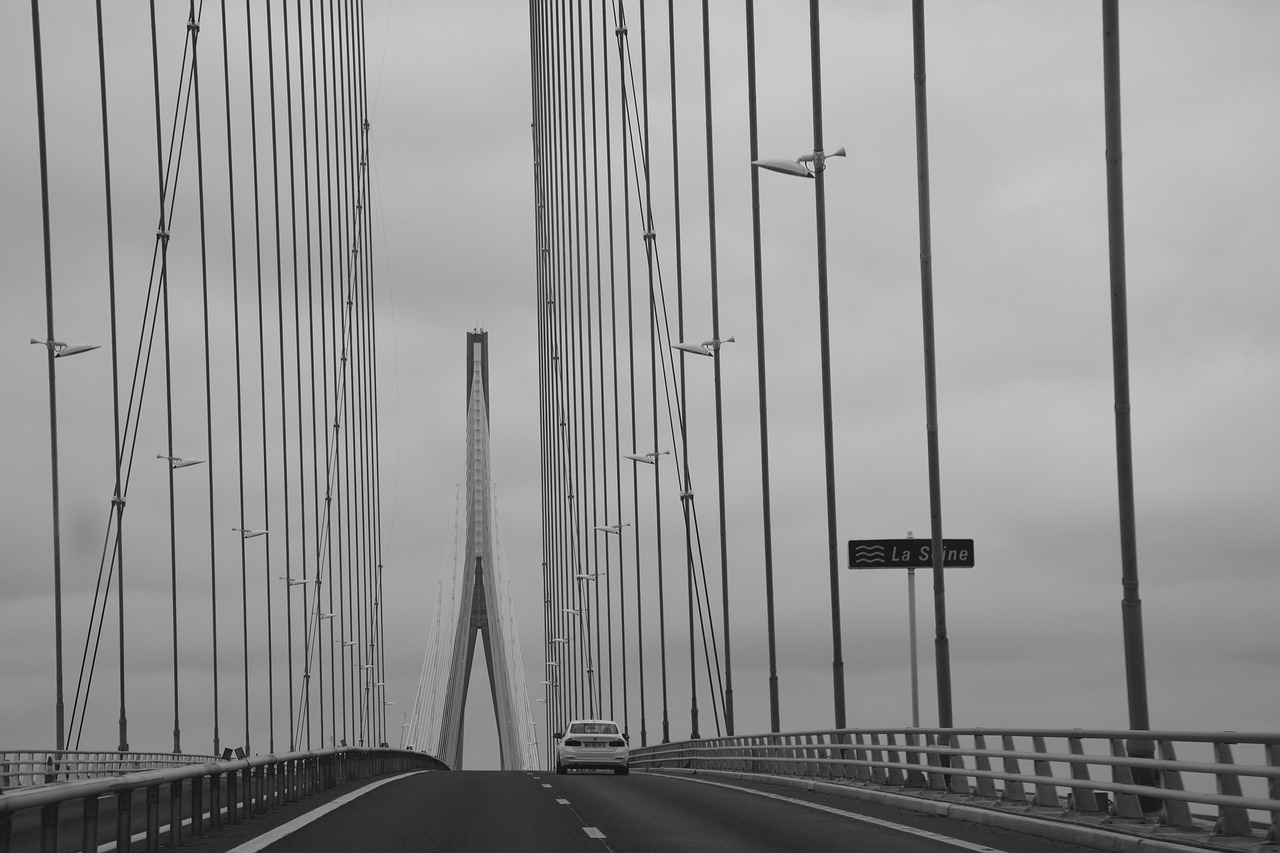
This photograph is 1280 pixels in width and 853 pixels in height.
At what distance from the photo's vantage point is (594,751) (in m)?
44.2

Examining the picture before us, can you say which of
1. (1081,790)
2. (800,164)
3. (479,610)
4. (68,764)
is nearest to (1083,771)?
(1081,790)

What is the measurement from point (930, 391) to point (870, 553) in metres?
4.39

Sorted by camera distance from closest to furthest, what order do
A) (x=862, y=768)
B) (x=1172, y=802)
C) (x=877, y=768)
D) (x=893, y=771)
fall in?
(x=1172, y=802) → (x=893, y=771) → (x=877, y=768) → (x=862, y=768)

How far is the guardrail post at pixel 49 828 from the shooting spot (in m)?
10.9

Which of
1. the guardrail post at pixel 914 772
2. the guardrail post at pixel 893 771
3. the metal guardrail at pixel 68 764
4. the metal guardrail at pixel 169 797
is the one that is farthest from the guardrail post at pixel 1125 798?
the metal guardrail at pixel 68 764

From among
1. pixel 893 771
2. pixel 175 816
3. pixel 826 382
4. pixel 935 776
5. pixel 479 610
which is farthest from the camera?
pixel 479 610

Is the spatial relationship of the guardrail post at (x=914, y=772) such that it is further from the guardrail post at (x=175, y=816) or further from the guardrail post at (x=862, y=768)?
the guardrail post at (x=175, y=816)

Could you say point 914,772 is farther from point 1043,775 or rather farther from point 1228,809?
point 1228,809

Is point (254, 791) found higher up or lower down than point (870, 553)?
lower down

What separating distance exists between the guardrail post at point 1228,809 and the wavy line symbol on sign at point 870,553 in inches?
578

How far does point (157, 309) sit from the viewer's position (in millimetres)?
56312

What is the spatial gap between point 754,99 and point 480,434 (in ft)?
306

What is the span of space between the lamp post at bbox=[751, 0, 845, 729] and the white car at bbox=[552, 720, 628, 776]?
1504cm

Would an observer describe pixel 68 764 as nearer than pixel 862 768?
No
